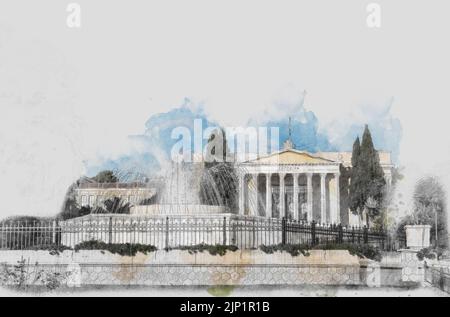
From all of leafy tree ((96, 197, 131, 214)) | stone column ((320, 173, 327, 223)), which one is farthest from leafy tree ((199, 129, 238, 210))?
stone column ((320, 173, 327, 223))

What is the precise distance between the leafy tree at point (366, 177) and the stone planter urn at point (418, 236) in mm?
16604

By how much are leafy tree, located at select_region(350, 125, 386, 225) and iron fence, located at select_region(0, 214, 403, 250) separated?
16727mm

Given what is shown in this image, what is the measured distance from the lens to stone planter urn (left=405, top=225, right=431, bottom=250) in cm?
1842

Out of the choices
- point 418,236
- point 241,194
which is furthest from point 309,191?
point 418,236

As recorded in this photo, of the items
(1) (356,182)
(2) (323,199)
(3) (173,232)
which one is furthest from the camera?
(2) (323,199)

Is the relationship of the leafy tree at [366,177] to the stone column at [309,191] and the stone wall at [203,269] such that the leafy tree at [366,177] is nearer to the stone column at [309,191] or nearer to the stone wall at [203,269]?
the stone column at [309,191]

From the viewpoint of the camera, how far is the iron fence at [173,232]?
1856 centimetres

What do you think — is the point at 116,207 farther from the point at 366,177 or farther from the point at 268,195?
the point at 268,195

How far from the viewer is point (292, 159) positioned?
152 feet

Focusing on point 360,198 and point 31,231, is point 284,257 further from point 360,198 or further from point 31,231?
point 360,198

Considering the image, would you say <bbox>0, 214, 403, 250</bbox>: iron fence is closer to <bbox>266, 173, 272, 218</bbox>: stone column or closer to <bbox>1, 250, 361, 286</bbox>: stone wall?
<bbox>1, 250, 361, 286</bbox>: stone wall

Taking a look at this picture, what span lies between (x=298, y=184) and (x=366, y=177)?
11968 mm

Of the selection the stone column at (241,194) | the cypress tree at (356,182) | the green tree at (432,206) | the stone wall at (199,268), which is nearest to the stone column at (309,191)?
the stone column at (241,194)

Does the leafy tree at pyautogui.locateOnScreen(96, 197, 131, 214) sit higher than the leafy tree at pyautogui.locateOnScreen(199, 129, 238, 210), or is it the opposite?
the leafy tree at pyautogui.locateOnScreen(199, 129, 238, 210)
